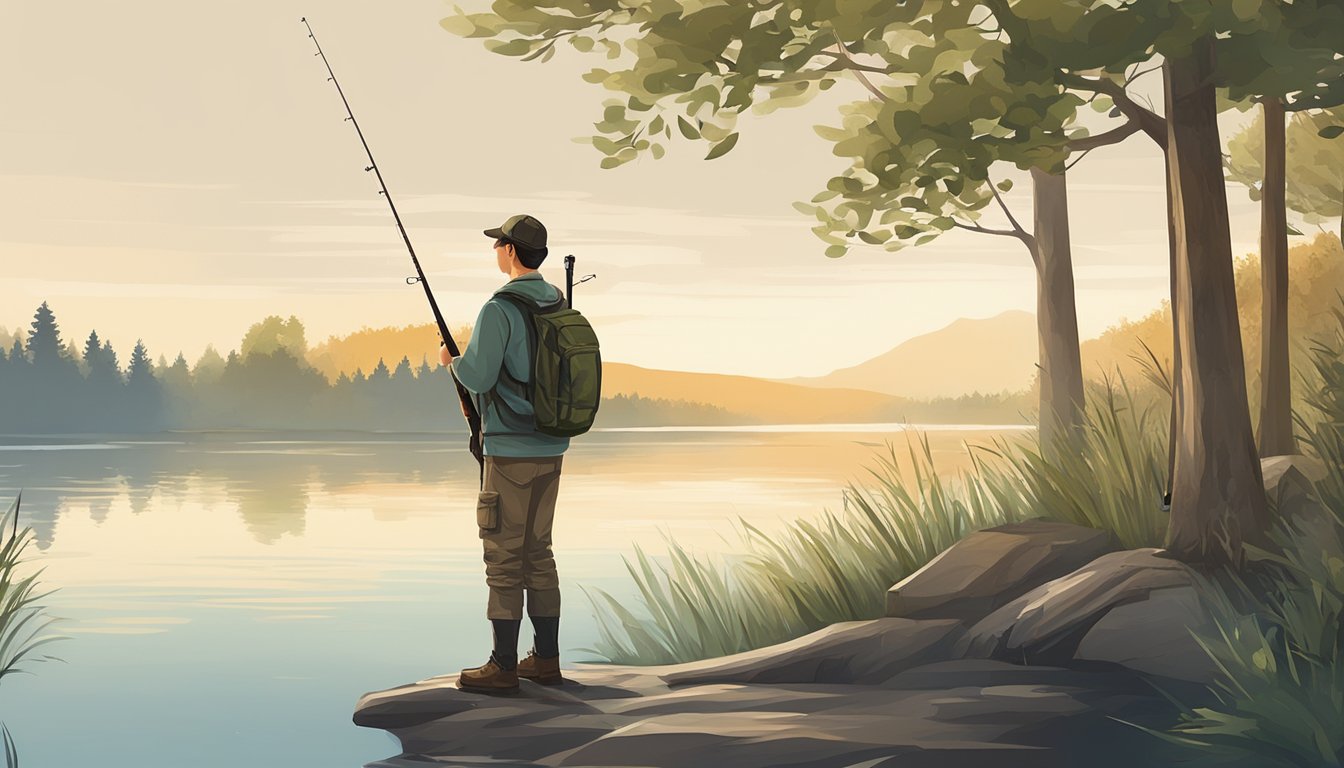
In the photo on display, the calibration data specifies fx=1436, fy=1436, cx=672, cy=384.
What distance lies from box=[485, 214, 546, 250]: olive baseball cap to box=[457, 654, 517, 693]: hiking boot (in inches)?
86.3

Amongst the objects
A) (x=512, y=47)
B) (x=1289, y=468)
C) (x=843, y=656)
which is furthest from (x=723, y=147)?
(x=1289, y=468)

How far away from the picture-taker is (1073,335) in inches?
482

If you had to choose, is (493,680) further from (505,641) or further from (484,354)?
(484,354)

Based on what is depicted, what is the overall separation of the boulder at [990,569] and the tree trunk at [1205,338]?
0.59m

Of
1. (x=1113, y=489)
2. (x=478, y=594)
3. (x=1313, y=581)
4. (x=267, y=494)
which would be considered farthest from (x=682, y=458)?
(x=1313, y=581)

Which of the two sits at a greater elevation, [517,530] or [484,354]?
[484,354]

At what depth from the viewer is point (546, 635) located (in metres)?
7.68

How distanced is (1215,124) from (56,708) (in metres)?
7.93

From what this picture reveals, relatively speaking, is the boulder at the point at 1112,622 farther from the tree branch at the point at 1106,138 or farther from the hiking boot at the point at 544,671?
the tree branch at the point at 1106,138

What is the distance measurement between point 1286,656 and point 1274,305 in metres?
3.68

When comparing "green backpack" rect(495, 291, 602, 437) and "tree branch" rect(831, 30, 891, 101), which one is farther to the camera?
"tree branch" rect(831, 30, 891, 101)

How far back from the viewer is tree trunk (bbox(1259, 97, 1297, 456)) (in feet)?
31.8

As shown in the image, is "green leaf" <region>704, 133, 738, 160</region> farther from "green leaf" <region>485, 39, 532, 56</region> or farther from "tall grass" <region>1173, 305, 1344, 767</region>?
"tall grass" <region>1173, 305, 1344, 767</region>

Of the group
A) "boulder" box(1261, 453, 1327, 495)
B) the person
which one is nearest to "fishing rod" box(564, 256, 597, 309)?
the person
